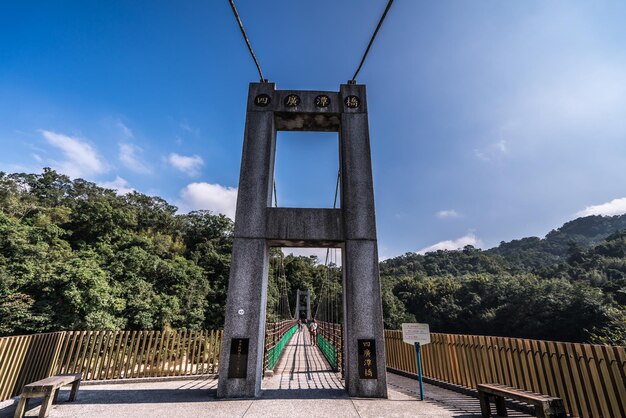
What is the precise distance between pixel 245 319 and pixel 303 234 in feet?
6.91

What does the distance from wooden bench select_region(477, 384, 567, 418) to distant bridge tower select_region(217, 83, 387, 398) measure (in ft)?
5.48

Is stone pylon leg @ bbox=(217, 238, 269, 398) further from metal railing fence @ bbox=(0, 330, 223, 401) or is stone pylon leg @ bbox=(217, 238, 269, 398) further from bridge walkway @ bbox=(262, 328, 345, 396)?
metal railing fence @ bbox=(0, 330, 223, 401)

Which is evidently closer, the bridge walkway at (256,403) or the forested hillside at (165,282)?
the bridge walkway at (256,403)

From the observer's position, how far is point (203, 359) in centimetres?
770

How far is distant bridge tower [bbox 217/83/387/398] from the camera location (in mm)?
5555

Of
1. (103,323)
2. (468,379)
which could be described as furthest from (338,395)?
(103,323)

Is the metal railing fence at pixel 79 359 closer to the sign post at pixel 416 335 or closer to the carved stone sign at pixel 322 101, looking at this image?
the sign post at pixel 416 335

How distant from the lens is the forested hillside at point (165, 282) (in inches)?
556

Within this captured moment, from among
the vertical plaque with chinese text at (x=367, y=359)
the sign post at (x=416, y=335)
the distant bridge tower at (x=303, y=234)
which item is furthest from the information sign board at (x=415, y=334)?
the vertical plaque with chinese text at (x=367, y=359)

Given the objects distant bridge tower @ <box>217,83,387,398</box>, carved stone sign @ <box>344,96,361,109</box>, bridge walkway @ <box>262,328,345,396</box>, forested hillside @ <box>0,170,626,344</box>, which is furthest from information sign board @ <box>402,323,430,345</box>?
forested hillside @ <box>0,170,626,344</box>

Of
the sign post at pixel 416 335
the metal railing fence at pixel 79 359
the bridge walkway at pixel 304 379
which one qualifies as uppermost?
the sign post at pixel 416 335

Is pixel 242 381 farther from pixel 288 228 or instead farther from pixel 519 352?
pixel 519 352

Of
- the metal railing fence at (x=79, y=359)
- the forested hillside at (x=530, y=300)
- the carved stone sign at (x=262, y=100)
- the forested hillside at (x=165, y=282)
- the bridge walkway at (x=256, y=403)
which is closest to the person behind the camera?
the bridge walkway at (x=256, y=403)

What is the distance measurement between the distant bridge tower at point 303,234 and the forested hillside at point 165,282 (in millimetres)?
10357
